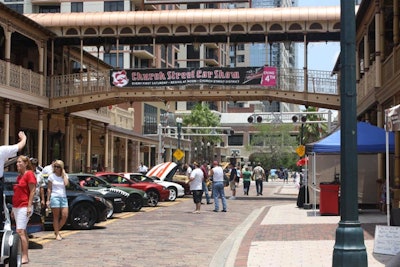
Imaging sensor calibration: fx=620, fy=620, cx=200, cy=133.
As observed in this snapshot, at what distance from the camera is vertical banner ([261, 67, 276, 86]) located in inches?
1123

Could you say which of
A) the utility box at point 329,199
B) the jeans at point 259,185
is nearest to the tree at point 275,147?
the jeans at point 259,185

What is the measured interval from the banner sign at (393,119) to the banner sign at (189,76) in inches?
647

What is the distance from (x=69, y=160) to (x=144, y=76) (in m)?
8.23

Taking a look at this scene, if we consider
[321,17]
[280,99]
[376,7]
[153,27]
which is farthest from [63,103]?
[376,7]

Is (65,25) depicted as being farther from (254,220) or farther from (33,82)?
(254,220)

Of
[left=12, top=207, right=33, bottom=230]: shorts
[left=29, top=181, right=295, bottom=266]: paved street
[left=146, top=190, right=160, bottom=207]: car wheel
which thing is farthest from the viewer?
[left=146, top=190, right=160, bottom=207]: car wheel

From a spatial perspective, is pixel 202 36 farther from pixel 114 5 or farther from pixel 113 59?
pixel 114 5

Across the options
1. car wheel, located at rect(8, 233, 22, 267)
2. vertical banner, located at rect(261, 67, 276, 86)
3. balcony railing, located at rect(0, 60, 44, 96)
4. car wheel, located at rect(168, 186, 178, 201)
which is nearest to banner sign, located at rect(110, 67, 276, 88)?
vertical banner, located at rect(261, 67, 276, 86)

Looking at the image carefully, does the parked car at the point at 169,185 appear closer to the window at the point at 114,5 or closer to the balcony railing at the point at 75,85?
the balcony railing at the point at 75,85

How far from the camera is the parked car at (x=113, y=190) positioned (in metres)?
19.7

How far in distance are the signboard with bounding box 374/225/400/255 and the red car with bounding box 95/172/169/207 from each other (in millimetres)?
15228

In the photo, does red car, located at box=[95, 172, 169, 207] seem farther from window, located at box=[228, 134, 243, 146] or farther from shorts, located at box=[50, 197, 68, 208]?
window, located at box=[228, 134, 243, 146]

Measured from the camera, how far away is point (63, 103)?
1192 inches

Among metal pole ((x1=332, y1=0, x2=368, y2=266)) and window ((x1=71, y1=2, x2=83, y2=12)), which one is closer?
metal pole ((x1=332, y1=0, x2=368, y2=266))
